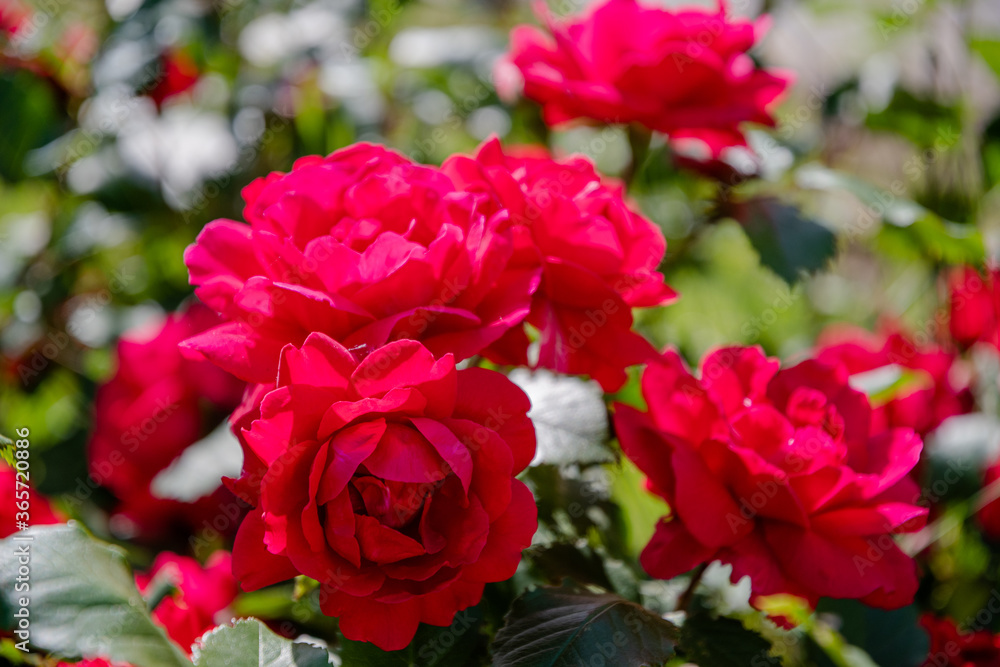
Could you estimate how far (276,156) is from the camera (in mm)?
1305

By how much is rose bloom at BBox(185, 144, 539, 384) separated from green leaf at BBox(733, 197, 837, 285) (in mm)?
428

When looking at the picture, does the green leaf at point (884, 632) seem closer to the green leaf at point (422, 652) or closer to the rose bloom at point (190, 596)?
the green leaf at point (422, 652)

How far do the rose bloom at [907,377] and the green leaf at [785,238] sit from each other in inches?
3.3

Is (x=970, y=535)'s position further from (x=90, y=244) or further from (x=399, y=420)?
(x=90, y=244)

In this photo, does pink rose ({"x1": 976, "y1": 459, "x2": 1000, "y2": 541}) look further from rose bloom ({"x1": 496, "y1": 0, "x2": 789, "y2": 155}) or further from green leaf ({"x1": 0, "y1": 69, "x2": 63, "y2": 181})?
green leaf ({"x1": 0, "y1": 69, "x2": 63, "y2": 181})

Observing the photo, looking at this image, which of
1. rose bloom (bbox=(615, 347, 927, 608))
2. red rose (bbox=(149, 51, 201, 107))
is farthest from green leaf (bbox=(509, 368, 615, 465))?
red rose (bbox=(149, 51, 201, 107))

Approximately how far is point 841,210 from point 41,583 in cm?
220

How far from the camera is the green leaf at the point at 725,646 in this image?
20.4 inches

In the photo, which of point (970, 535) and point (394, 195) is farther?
point (970, 535)


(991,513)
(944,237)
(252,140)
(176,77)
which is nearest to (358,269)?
(944,237)

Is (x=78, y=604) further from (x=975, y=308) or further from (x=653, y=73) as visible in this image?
(x=975, y=308)

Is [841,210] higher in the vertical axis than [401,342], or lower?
lower

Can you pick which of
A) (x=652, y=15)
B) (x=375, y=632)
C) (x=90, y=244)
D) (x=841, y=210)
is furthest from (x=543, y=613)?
(x=841, y=210)

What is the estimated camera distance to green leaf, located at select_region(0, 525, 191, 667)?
0.44 meters
